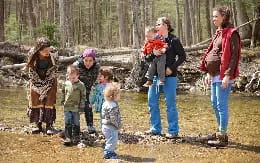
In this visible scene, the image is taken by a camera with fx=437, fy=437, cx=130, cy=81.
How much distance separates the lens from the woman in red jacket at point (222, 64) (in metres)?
6.84

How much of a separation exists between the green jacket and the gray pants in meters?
1.23

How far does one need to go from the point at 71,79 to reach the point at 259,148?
321 centimetres

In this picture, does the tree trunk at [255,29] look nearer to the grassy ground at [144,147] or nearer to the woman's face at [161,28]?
the grassy ground at [144,147]

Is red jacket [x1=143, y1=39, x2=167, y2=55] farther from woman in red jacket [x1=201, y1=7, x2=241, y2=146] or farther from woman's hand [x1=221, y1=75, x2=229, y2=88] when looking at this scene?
woman's hand [x1=221, y1=75, x2=229, y2=88]

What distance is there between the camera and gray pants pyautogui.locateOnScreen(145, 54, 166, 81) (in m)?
7.37

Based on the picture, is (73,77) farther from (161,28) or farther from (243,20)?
(243,20)

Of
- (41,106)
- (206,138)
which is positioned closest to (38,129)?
(41,106)

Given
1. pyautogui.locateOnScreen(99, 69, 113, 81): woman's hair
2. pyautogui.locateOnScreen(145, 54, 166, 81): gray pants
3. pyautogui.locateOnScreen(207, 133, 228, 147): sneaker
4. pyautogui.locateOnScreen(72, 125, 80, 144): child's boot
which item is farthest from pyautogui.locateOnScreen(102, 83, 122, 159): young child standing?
pyautogui.locateOnScreen(207, 133, 228, 147): sneaker

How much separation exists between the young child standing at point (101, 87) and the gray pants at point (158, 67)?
2.97 feet

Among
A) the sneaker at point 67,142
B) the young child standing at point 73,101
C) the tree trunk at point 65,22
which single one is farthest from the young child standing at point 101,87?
the tree trunk at point 65,22

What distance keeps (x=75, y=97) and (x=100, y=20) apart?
43.0 meters

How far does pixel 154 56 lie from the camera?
7.54 meters

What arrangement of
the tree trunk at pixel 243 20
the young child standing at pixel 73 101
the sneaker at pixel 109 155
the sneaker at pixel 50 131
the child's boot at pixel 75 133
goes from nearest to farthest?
the sneaker at pixel 109 155
the young child standing at pixel 73 101
the child's boot at pixel 75 133
the sneaker at pixel 50 131
the tree trunk at pixel 243 20

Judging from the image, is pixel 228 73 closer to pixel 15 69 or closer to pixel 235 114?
pixel 235 114
